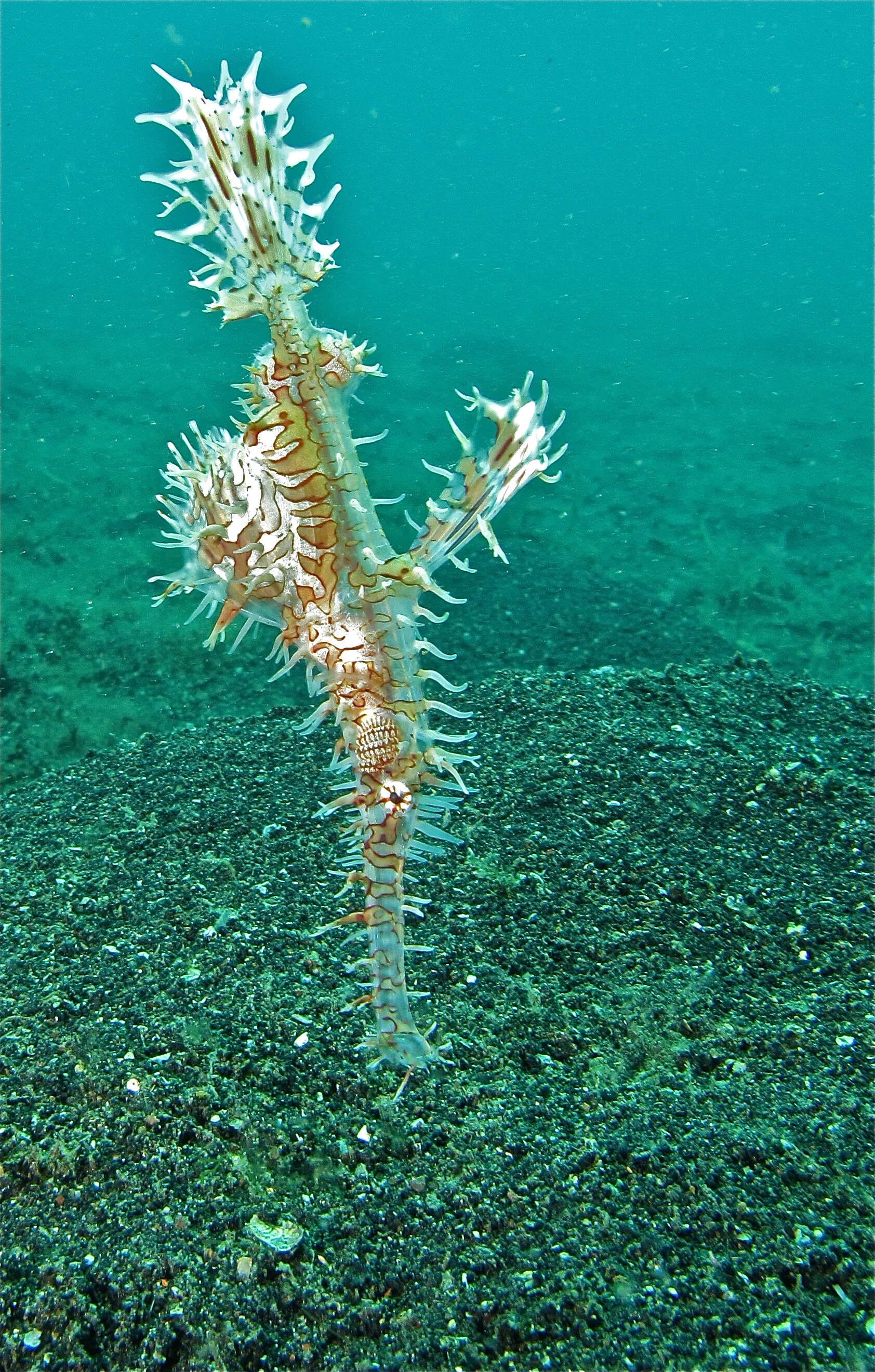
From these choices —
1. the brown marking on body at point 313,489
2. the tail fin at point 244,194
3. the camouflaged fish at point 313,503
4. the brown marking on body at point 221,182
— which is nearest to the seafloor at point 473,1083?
the camouflaged fish at point 313,503

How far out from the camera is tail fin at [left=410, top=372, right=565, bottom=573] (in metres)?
2.62

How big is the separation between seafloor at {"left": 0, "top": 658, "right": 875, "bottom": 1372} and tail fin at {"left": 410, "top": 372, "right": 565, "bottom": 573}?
202cm

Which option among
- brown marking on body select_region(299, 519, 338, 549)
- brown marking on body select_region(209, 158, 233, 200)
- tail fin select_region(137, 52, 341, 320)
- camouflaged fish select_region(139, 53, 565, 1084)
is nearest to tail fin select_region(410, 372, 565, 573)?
camouflaged fish select_region(139, 53, 565, 1084)

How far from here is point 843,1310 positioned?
97.0 inches

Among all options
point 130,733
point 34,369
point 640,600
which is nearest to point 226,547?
point 130,733

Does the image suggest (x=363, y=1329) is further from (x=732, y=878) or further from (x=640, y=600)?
(x=640, y=600)

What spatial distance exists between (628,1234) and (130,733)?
18.0ft

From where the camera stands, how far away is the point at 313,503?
2529mm

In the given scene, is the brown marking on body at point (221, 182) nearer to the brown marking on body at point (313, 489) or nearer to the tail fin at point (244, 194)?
the tail fin at point (244, 194)

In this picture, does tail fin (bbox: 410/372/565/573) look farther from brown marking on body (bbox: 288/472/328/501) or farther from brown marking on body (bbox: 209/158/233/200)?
brown marking on body (bbox: 209/158/233/200)

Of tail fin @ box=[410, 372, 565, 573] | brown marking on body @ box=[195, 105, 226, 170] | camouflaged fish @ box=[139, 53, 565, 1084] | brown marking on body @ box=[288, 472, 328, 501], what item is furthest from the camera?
tail fin @ box=[410, 372, 565, 573]

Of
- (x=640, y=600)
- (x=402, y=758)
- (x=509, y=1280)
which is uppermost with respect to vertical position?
(x=640, y=600)

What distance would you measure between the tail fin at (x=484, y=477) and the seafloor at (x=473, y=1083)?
79.4 inches

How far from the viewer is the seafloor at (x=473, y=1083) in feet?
8.20
